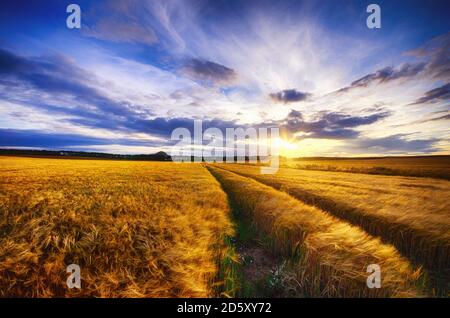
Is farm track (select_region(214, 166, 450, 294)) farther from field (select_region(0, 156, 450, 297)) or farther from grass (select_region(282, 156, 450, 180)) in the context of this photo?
grass (select_region(282, 156, 450, 180))

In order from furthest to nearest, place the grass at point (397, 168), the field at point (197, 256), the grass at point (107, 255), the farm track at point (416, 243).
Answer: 1. the grass at point (397, 168)
2. the farm track at point (416, 243)
3. the field at point (197, 256)
4. the grass at point (107, 255)

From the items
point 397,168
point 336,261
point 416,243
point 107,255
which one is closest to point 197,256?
point 107,255

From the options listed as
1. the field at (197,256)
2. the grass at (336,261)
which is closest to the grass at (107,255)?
the field at (197,256)

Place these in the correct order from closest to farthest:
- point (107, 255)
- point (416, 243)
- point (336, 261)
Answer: point (107, 255) < point (336, 261) < point (416, 243)

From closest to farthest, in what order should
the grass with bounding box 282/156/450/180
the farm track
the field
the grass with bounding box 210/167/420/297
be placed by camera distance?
the field, the grass with bounding box 210/167/420/297, the farm track, the grass with bounding box 282/156/450/180

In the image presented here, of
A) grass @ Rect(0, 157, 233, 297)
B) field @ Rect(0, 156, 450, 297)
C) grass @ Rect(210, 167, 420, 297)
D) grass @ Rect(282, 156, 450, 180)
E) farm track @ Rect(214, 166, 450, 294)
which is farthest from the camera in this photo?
grass @ Rect(282, 156, 450, 180)

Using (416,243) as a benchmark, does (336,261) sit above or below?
above

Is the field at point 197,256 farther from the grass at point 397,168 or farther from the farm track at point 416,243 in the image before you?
the grass at point 397,168

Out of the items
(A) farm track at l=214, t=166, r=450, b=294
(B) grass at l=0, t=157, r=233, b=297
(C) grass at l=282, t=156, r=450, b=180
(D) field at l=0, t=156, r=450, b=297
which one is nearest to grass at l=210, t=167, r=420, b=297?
(D) field at l=0, t=156, r=450, b=297

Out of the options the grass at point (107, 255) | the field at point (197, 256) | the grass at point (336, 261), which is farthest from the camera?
the grass at point (336, 261)

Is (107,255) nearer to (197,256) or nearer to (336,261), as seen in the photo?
(197,256)

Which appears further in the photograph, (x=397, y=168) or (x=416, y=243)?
(x=397, y=168)

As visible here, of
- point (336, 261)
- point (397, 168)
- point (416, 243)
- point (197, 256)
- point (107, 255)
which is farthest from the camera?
point (397, 168)

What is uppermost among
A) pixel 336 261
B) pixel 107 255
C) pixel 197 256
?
pixel 107 255
